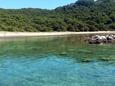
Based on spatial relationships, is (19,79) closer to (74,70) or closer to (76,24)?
(74,70)

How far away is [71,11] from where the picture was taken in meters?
151

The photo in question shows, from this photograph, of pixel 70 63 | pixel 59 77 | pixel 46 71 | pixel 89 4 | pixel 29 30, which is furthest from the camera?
pixel 89 4

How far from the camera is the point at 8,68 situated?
20719 millimetres

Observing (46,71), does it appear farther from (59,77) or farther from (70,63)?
(70,63)

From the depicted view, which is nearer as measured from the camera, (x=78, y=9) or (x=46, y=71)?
(x=46, y=71)

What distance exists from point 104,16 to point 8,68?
110686 mm

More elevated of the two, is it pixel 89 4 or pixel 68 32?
pixel 89 4

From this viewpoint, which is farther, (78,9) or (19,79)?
(78,9)

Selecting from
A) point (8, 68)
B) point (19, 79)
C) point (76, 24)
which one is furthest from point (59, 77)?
point (76, 24)

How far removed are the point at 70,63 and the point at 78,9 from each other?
5271 inches

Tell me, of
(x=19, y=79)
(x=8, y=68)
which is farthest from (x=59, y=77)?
(x=8, y=68)

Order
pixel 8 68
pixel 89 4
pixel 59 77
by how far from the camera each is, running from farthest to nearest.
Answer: pixel 89 4, pixel 8 68, pixel 59 77

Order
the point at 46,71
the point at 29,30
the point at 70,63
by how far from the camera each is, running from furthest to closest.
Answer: the point at 29,30 → the point at 70,63 → the point at 46,71

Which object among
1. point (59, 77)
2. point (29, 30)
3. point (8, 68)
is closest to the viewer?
point (59, 77)
